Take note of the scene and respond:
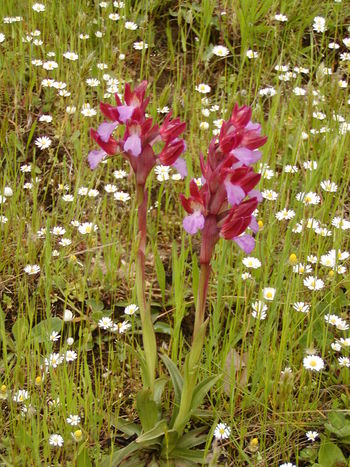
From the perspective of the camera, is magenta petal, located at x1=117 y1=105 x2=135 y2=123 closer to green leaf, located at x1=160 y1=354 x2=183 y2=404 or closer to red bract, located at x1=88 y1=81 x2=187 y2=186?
red bract, located at x1=88 y1=81 x2=187 y2=186

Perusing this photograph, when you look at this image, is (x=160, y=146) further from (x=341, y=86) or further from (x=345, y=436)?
(x=345, y=436)

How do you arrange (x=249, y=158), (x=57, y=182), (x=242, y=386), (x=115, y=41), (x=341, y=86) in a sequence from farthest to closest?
(x=115, y=41) → (x=341, y=86) → (x=57, y=182) → (x=242, y=386) → (x=249, y=158)

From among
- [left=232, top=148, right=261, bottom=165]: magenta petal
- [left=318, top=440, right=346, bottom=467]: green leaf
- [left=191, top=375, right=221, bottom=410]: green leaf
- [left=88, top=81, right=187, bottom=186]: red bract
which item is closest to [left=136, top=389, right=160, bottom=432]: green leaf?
[left=191, top=375, right=221, bottom=410]: green leaf

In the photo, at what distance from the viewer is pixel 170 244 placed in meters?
2.93

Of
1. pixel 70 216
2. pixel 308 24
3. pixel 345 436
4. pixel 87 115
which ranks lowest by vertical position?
pixel 345 436

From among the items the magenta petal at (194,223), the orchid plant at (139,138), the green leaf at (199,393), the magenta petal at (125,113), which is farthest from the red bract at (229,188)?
the green leaf at (199,393)

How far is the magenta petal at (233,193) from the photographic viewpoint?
5.48 feet

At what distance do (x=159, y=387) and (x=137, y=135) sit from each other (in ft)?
2.71

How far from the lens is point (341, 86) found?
356cm

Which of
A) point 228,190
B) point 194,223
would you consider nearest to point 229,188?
point 228,190

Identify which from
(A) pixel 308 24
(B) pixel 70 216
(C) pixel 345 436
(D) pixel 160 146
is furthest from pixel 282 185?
(A) pixel 308 24

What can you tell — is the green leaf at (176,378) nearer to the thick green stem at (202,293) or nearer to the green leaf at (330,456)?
the thick green stem at (202,293)

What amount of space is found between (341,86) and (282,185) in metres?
0.99

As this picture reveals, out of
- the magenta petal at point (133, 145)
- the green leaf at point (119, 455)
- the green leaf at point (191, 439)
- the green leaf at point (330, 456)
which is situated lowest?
the green leaf at point (330, 456)
